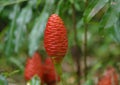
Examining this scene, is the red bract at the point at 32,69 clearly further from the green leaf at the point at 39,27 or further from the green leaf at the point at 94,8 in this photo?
the green leaf at the point at 94,8

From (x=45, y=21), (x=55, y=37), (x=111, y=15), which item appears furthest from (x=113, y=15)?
(x=45, y=21)

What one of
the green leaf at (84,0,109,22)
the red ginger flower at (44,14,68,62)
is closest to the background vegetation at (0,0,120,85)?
the green leaf at (84,0,109,22)

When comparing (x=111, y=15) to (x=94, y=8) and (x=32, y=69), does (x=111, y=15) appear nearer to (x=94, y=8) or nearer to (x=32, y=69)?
(x=94, y=8)

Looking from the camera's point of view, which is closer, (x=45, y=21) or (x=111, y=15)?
(x=111, y=15)

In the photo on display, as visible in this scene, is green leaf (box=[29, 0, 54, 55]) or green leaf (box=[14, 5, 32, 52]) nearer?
green leaf (box=[29, 0, 54, 55])

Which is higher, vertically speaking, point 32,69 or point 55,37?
point 55,37

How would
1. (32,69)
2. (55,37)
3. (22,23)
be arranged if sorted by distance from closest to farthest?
(55,37), (32,69), (22,23)

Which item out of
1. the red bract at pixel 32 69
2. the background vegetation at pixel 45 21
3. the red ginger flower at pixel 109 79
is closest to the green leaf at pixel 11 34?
the background vegetation at pixel 45 21

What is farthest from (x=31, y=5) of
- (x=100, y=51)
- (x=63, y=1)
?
(x=100, y=51)

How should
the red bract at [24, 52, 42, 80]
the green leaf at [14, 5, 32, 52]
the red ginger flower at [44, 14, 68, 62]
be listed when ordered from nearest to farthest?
1. the red ginger flower at [44, 14, 68, 62]
2. the red bract at [24, 52, 42, 80]
3. the green leaf at [14, 5, 32, 52]

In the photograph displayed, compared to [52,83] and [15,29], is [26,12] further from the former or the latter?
[52,83]

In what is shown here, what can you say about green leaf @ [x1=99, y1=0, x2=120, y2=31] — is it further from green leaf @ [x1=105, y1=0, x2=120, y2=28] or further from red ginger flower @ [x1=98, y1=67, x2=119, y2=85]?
red ginger flower @ [x1=98, y1=67, x2=119, y2=85]
